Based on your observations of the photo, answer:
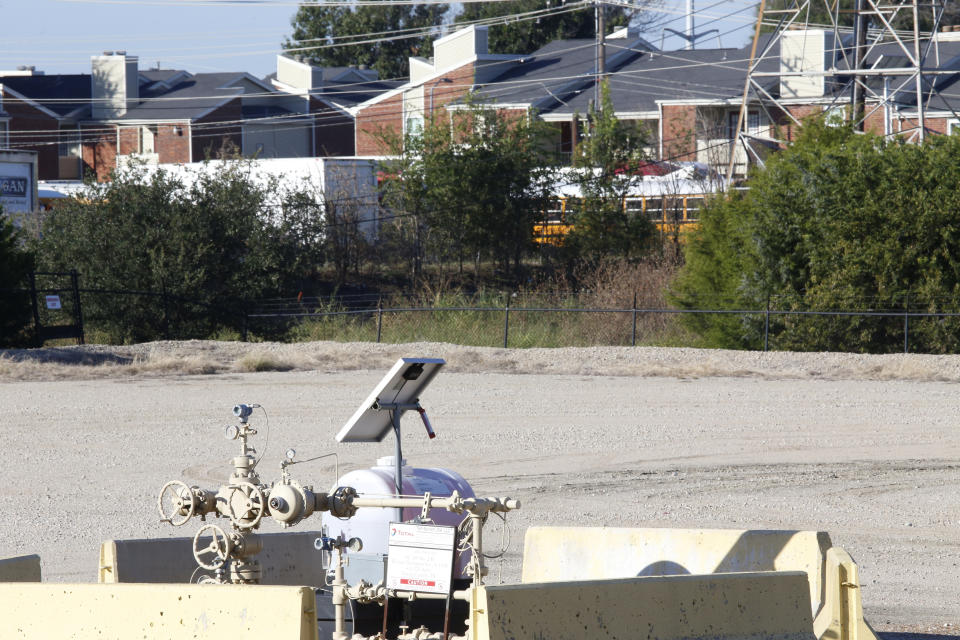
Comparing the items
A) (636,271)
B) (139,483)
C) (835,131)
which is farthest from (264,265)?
(139,483)

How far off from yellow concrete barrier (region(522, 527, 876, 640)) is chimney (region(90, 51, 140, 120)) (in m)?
60.9

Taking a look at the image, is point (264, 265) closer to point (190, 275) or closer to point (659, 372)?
point (190, 275)

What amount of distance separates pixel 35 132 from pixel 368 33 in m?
29.0

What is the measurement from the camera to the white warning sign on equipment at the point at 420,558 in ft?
17.0

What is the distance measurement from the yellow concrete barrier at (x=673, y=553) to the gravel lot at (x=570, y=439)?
5.63ft

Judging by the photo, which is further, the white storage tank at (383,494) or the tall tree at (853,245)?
the tall tree at (853,245)

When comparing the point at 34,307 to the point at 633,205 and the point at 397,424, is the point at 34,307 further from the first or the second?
the point at 397,424

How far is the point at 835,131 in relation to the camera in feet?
87.2

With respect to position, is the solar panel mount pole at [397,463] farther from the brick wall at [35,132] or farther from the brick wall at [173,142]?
the brick wall at [35,132]

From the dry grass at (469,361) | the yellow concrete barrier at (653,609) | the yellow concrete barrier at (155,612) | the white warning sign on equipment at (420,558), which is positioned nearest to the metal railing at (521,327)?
the dry grass at (469,361)

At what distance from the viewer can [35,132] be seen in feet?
210

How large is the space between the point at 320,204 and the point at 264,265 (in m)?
5.89

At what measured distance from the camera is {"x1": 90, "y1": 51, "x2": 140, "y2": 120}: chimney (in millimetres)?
63500

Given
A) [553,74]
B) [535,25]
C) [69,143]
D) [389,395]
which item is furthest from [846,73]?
[535,25]
